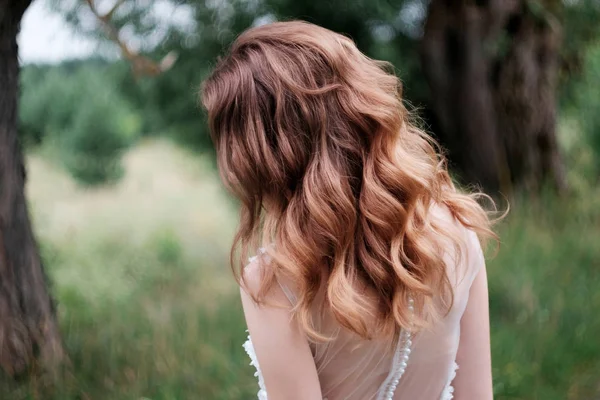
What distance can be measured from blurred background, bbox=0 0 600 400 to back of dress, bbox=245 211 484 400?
4.23 ft

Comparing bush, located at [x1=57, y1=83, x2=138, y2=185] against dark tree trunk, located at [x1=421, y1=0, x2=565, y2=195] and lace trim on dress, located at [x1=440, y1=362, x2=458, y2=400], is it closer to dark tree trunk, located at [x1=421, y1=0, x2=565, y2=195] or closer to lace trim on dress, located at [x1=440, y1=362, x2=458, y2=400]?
dark tree trunk, located at [x1=421, y1=0, x2=565, y2=195]

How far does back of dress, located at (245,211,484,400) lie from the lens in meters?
1.35

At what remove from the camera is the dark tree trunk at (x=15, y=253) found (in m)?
2.40

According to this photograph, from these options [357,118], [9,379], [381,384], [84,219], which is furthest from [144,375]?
[84,219]

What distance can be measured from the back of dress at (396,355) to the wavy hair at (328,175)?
40mm

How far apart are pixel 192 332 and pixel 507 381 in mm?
Result: 1585

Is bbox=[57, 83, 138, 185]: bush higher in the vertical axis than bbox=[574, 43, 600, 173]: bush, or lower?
lower

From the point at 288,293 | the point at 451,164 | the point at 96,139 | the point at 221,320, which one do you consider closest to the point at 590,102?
the point at 451,164

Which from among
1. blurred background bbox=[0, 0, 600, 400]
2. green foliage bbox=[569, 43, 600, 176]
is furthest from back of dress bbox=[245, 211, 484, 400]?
green foliage bbox=[569, 43, 600, 176]

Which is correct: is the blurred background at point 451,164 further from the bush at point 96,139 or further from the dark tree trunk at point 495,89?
the bush at point 96,139

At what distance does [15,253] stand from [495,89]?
4.57 metres

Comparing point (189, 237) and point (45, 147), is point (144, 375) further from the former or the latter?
point (45, 147)

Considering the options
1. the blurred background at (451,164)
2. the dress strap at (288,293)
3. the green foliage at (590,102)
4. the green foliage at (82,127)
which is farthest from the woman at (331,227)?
the green foliage at (82,127)

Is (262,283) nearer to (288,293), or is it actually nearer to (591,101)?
(288,293)
